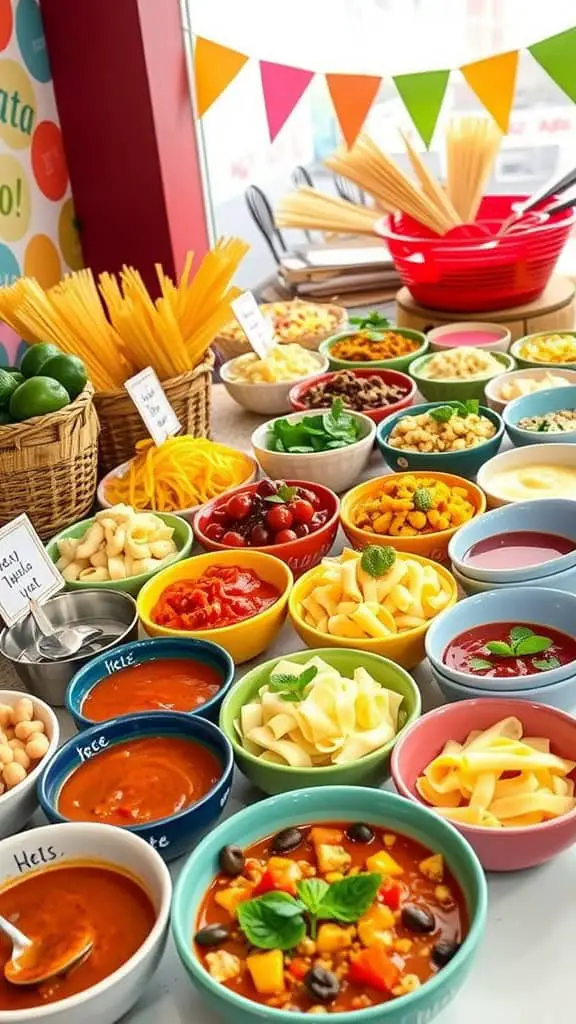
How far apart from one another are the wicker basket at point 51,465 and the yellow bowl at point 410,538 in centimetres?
48

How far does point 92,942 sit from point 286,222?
2310 millimetres

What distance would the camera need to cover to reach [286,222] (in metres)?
2.87

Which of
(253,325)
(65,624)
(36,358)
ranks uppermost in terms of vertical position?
(36,358)

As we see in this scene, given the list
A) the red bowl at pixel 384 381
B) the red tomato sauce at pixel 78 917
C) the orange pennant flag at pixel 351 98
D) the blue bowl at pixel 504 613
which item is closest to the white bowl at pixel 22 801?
the red tomato sauce at pixel 78 917

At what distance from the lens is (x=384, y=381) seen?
7.18 ft

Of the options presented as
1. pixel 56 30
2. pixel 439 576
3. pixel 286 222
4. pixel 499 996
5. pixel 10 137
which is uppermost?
pixel 56 30

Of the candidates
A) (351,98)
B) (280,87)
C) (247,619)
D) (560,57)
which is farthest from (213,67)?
→ (247,619)

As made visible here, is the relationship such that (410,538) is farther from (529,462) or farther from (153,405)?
(153,405)

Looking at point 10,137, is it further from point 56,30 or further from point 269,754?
point 269,754

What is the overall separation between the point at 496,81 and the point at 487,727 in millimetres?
1970

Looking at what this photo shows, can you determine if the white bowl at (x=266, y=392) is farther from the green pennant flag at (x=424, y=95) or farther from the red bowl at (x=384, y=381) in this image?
the green pennant flag at (x=424, y=95)


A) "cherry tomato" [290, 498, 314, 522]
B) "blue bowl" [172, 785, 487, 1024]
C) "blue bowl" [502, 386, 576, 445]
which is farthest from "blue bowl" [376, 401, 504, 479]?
"blue bowl" [172, 785, 487, 1024]

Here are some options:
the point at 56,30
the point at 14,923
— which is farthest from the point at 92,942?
the point at 56,30

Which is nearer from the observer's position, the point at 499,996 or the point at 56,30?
the point at 499,996
